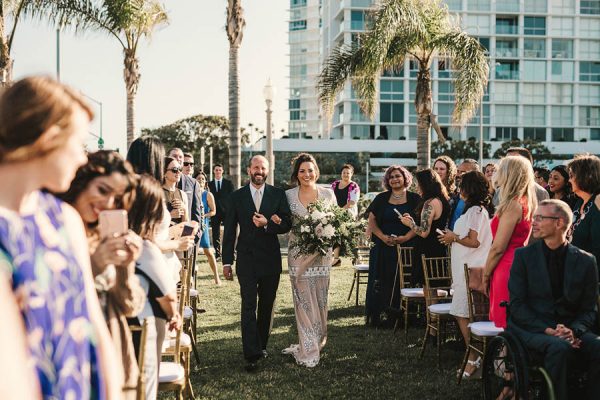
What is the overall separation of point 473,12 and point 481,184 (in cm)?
8206

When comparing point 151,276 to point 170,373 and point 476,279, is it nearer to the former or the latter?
point 170,373

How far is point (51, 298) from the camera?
6.40 ft

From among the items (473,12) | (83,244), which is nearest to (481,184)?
(83,244)

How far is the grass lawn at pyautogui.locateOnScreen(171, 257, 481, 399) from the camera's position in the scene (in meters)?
6.67

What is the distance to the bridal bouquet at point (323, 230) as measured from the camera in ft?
24.7

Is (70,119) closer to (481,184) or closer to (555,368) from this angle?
(555,368)

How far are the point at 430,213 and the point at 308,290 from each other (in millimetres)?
2075

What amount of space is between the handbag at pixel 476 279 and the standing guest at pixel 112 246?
451 centimetres

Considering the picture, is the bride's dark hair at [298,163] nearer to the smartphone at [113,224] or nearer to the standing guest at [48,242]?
the smartphone at [113,224]

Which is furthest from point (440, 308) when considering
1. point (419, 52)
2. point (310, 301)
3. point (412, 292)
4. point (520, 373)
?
point (419, 52)

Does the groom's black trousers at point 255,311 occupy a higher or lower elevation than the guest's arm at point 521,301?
lower

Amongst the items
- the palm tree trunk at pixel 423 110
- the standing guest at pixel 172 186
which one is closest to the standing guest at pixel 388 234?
the standing guest at pixel 172 186

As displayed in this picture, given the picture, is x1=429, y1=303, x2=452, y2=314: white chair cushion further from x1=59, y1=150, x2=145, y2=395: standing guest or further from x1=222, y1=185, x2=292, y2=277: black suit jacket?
x1=59, y1=150, x2=145, y2=395: standing guest

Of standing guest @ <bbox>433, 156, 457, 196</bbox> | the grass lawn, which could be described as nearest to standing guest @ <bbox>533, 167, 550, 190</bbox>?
standing guest @ <bbox>433, 156, 457, 196</bbox>
